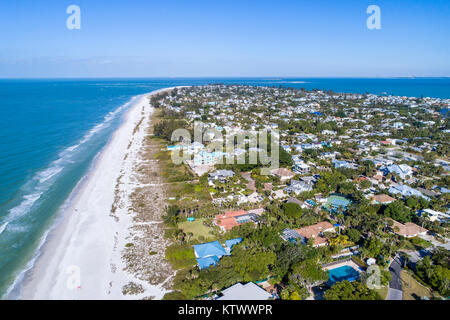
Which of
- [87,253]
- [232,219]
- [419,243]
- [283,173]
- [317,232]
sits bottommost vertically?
[87,253]

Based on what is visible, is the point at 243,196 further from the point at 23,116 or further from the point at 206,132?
the point at 23,116

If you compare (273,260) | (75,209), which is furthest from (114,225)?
(273,260)

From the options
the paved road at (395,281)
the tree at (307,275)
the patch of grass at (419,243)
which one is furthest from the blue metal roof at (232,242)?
the patch of grass at (419,243)

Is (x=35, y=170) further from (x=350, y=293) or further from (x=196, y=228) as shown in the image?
(x=350, y=293)

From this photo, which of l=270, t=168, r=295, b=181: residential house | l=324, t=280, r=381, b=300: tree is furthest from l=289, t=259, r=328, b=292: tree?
l=270, t=168, r=295, b=181: residential house

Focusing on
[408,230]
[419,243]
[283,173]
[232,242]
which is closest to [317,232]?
[232,242]
